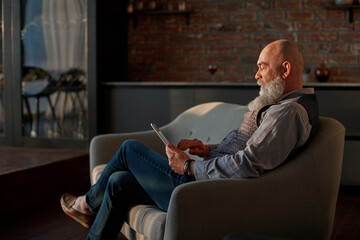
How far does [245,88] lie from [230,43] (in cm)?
85

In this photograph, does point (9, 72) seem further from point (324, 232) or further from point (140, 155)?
point (324, 232)

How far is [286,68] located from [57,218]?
1.87m

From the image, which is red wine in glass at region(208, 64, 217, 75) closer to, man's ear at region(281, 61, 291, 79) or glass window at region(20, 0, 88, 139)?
glass window at region(20, 0, 88, 139)

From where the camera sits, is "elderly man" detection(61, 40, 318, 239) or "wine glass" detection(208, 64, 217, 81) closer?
"elderly man" detection(61, 40, 318, 239)

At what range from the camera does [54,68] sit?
4.71m

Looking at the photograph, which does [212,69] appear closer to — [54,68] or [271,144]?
[54,68]

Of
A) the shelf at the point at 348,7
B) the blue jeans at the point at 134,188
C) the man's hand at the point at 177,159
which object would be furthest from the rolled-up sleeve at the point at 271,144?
the shelf at the point at 348,7

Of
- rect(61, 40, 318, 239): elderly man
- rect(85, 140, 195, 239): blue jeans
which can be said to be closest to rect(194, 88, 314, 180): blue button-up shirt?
rect(61, 40, 318, 239): elderly man

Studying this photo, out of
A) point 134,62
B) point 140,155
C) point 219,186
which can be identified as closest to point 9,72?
point 134,62

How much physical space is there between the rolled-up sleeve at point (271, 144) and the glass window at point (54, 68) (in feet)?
9.84

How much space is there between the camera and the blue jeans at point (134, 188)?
6.83 ft

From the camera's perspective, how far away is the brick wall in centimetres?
447

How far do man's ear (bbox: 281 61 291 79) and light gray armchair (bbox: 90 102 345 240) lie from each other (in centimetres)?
24

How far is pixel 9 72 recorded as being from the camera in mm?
4824
